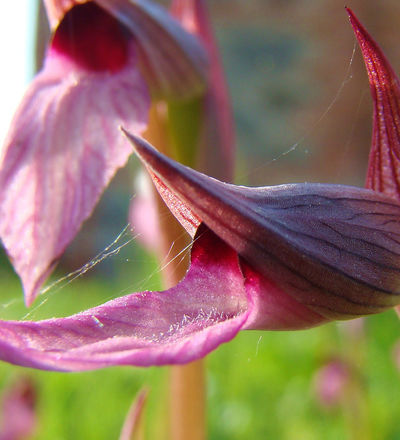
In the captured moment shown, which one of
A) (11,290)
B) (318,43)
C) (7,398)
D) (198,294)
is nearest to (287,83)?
(318,43)

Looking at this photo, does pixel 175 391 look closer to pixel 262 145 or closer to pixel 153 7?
pixel 153 7

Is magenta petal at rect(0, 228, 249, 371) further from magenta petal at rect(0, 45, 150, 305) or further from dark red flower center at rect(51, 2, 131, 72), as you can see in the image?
dark red flower center at rect(51, 2, 131, 72)

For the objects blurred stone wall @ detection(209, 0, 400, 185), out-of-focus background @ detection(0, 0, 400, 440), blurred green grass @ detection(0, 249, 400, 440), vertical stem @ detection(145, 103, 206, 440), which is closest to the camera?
vertical stem @ detection(145, 103, 206, 440)

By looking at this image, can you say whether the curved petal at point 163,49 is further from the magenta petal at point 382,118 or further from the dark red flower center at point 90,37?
the magenta petal at point 382,118

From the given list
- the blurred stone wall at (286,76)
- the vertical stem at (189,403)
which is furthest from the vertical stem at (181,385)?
the blurred stone wall at (286,76)

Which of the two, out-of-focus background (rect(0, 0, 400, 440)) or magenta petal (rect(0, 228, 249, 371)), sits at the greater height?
magenta petal (rect(0, 228, 249, 371))

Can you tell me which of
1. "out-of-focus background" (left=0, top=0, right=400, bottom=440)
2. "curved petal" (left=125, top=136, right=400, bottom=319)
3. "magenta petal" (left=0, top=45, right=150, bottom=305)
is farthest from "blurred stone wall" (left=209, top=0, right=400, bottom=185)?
"curved petal" (left=125, top=136, right=400, bottom=319)

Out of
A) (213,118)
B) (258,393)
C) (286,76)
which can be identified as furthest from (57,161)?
(286,76)

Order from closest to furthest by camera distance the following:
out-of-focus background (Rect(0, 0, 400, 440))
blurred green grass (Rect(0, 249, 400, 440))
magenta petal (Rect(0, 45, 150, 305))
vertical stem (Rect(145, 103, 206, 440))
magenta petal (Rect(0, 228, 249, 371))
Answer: magenta petal (Rect(0, 228, 249, 371)) < magenta petal (Rect(0, 45, 150, 305)) < vertical stem (Rect(145, 103, 206, 440)) < out-of-focus background (Rect(0, 0, 400, 440)) < blurred green grass (Rect(0, 249, 400, 440))
